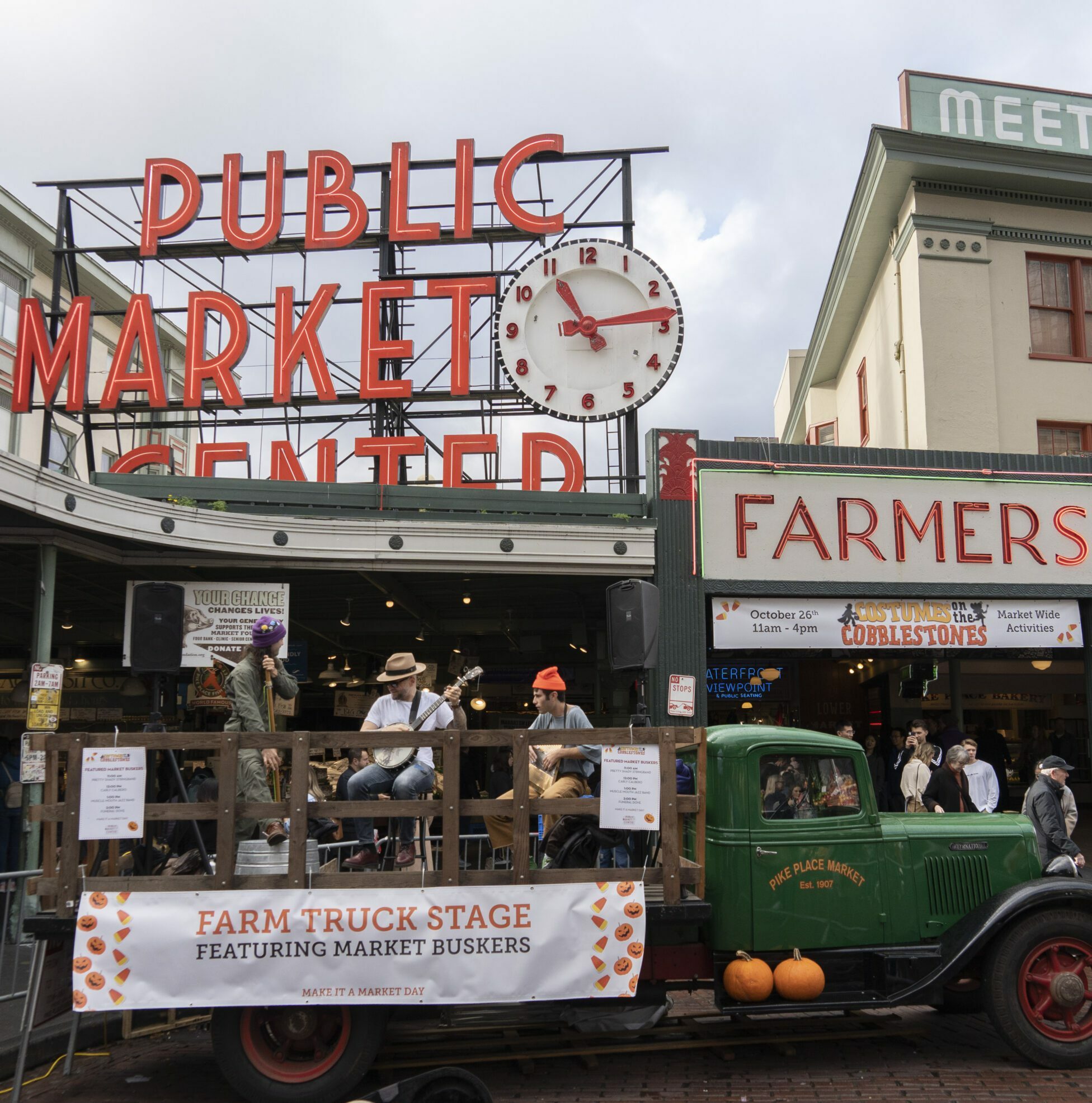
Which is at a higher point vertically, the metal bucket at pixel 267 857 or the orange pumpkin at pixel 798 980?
the metal bucket at pixel 267 857

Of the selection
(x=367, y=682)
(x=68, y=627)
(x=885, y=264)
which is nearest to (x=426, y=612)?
(x=367, y=682)

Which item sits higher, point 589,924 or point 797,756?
point 797,756

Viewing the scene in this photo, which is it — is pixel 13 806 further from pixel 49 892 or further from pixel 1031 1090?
pixel 1031 1090

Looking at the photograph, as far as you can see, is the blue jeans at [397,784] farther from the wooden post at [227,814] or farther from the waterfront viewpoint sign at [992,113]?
the waterfront viewpoint sign at [992,113]

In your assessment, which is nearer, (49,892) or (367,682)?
(49,892)

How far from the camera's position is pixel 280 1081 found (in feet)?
20.4

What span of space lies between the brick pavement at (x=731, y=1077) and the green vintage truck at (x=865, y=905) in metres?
0.39

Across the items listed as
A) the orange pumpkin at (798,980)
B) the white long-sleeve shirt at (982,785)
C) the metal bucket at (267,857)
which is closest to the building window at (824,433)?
the white long-sleeve shirt at (982,785)

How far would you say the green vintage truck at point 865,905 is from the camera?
6652mm

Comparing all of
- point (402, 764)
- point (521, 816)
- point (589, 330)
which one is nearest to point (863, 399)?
point (589, 330)

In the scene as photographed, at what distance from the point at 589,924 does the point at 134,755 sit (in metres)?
2.78

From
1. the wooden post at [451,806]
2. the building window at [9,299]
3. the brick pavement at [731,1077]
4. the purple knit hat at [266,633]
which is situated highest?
the building window at [9,299]

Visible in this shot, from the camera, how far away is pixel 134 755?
6.20 meters

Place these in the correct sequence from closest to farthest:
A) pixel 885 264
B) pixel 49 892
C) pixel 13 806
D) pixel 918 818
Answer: pixel 49 892, pixel 918 818, pixel 13 806, pixel 885 264
